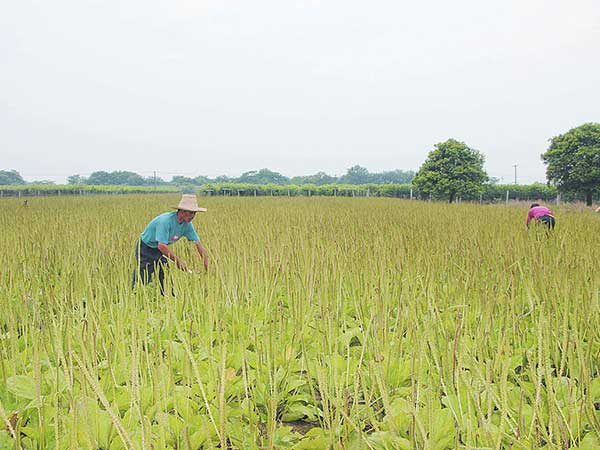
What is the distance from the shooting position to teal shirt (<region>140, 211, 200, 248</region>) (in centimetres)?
343

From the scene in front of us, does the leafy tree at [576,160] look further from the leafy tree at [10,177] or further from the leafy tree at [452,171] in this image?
the leafy tree at [10,177]

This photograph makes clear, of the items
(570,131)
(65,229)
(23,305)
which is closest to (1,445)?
(23,305)

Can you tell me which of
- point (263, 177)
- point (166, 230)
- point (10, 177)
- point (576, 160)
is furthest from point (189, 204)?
point (10, 177)

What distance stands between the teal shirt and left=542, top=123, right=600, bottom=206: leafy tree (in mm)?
17337

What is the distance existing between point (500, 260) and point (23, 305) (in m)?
3.29

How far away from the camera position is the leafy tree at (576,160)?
15961 mm

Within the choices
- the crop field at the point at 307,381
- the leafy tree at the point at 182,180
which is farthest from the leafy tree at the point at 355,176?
the crop field at the point at 307,381

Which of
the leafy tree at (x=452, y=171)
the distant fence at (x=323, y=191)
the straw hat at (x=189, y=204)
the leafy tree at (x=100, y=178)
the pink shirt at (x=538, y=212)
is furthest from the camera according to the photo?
the leafy tree at (x=100, y=178)

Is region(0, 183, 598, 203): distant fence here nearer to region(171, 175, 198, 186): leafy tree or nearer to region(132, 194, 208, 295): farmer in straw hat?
region(171, 175, 198, 186): leafy tree

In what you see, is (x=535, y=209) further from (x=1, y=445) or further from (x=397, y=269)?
(x=1, y=445)

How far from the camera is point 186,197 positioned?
3.39 m

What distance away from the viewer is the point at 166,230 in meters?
3.45

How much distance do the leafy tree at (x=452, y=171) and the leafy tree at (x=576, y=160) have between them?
16.0ft

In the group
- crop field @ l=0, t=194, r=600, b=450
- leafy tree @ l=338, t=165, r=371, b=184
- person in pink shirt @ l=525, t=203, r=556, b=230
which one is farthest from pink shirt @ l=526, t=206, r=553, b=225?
leafy tree @ l=338, t=165, r=371, b=184
